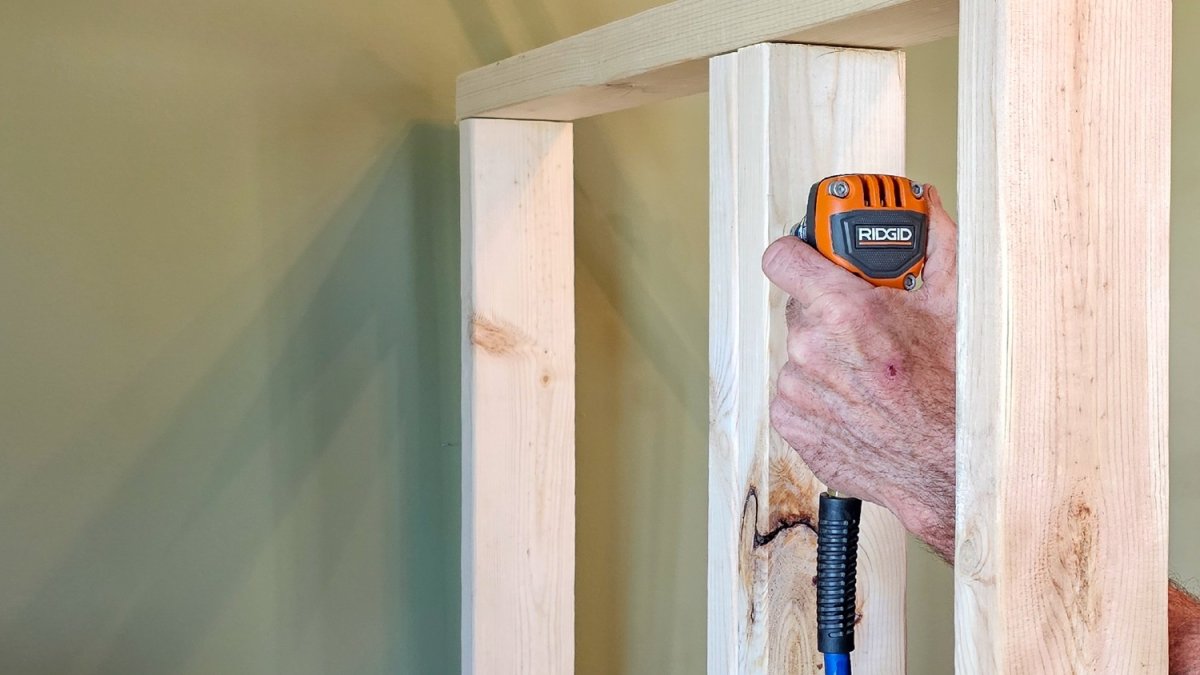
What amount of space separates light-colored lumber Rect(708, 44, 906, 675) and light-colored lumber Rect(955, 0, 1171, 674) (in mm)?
206

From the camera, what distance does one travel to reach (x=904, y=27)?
70 cm

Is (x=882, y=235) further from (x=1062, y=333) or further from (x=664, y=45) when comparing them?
(x=664, y=45)

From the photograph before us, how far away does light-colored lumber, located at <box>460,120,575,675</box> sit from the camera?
1.25 m

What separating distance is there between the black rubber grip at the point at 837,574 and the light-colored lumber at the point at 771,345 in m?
0.07

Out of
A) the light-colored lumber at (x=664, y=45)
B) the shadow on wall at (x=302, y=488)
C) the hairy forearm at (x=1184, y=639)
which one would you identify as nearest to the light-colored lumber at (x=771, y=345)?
the light-colored lumber at (x=664, y=45)

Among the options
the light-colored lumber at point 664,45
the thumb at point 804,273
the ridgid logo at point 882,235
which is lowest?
the thumb at point 804,273

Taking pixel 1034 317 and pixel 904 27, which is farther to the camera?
pixel 904 27

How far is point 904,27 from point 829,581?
36 cm

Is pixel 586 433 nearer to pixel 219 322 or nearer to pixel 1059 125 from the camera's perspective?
pixel 219 322

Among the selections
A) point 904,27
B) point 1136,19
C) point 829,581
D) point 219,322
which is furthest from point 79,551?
point 1136,19

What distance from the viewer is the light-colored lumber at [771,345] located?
0.76 metres

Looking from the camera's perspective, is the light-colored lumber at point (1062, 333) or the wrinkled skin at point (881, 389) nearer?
the light-colored lumber at point (1062, 333)

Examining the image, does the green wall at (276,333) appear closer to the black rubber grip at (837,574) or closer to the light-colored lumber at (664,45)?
the light-colored lumber at (664,45)

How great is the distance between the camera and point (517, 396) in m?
1.27
